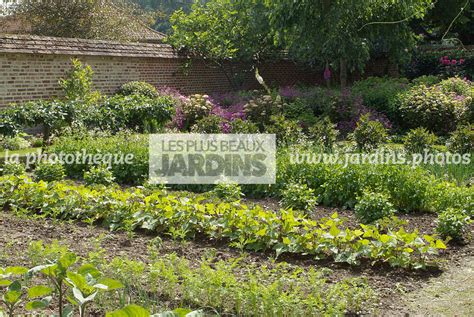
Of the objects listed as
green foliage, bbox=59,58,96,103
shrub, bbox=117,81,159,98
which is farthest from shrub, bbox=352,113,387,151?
shrub, bbox=117,81,159,98

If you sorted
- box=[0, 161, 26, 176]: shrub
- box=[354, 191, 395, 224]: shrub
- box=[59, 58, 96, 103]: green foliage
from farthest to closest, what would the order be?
1. box=[59, 58, 96, 103]: green foliage
2. box=[0, 161, 26, 176]: shrub
3. box=[354, 191, 395, 224]: shrub

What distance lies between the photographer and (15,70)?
14.1 meters

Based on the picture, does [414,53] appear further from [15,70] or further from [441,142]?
[15,70]

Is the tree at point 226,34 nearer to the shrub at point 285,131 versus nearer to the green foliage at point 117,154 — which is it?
the shrub at point 285,131

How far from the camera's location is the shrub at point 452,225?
607 cm

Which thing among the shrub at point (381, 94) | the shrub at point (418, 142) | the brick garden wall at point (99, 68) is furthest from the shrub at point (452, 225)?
the brick garden wall at point (99, 68)

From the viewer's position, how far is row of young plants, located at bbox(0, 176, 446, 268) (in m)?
5.34

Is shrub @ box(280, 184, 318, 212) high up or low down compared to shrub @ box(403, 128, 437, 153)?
down

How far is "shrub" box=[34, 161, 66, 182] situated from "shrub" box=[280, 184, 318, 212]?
3531mm

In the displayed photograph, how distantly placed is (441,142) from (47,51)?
30.3 feet

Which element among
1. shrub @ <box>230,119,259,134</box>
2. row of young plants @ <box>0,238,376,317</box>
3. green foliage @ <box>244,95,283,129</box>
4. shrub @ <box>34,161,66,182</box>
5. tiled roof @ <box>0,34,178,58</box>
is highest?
tiled roof @ <box>0,34,178,58</box>

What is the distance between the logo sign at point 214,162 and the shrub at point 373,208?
1.76 m

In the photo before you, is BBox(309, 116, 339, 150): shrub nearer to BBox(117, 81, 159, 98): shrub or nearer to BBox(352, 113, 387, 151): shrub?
BBox(352, 113, 387, 151): shrub

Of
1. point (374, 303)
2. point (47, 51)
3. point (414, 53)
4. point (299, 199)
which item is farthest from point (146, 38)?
point (374, 303)
